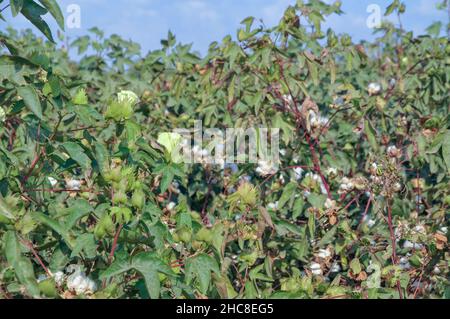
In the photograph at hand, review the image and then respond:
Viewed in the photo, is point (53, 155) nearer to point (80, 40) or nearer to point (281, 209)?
point (281, 209)

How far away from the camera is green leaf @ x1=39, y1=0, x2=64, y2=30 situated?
6.01 feet

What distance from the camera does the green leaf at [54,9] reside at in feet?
6.01

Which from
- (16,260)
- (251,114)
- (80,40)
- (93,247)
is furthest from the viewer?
(80,40)

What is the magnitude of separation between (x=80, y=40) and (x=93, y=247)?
122 inches

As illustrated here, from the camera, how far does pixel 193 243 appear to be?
182 cm

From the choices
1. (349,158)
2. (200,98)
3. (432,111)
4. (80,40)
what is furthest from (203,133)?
(80,40)

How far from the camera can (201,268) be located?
1.73 meters

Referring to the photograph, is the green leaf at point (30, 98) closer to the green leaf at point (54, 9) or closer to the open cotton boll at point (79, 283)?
the green leaf at point (54, 9)

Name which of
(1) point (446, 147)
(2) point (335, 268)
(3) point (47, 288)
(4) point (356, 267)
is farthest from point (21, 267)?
(2) point (335, 268)

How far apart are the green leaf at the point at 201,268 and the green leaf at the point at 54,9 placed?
0.59 m

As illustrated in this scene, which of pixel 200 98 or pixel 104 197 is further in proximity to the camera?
pixel 200 98

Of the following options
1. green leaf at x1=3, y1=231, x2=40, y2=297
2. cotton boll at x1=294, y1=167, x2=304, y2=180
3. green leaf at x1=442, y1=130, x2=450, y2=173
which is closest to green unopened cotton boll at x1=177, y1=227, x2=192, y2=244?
green leaf at x1=3, y1=231, x2=40, y2=297

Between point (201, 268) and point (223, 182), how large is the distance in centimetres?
166

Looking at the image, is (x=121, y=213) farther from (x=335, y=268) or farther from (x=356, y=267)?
(x=335, y=268)
